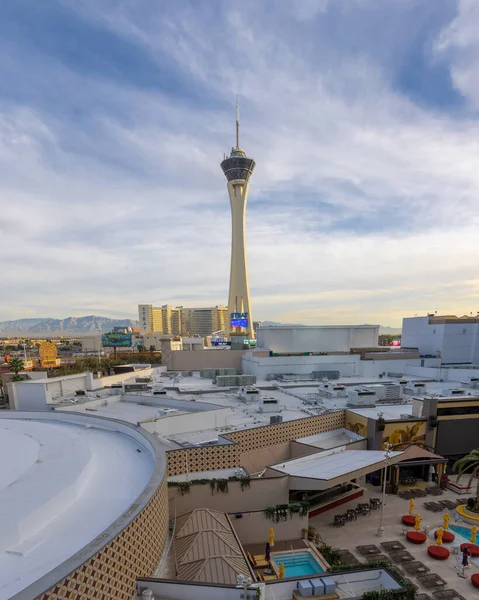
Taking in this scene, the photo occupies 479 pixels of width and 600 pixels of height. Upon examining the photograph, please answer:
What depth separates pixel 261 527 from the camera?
1864cm

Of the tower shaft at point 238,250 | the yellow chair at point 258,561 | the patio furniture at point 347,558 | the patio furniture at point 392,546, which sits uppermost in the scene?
the tower shaft at point 238,250

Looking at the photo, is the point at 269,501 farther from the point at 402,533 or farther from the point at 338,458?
the point at 402,533

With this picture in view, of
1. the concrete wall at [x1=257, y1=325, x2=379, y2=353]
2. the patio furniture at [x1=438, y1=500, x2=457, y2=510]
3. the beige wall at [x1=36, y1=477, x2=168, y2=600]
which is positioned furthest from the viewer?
the concrete wall at [x1=257, y1=325, x2=379, y2=353]

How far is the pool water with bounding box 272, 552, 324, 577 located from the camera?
647 inches

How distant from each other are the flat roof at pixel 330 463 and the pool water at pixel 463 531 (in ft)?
17.5

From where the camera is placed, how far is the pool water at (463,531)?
20594mm

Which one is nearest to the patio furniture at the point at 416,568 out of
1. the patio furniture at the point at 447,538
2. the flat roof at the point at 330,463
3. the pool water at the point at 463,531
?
the patio furniture at the point at 447,538

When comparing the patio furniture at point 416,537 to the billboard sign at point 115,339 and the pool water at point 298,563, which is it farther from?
the billboard sign at point 115,339

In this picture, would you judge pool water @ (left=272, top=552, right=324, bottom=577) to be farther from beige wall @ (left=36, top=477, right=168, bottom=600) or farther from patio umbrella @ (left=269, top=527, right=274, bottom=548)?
beige wall @ (left=36, top=477, right=168, bottom=600)

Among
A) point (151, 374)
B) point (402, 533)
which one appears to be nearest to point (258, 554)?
point (402, 533)

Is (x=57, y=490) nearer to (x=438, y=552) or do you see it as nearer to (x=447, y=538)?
(x=438, y=552)

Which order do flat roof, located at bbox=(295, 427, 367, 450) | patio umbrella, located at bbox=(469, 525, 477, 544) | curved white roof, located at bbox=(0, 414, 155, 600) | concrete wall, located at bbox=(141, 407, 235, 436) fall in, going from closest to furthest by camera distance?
curved white roof, located at bbox=(0, 414, 155, 600) < patio umbrella, located at bbox=(469, 525, 477, 544) < concrete wall, located at bbox=(141, 407, 235, 436) < flat roof, located at bbox=(295, 427, 367, 450)

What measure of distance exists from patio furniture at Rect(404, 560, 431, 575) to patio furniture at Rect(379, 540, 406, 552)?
1.15m

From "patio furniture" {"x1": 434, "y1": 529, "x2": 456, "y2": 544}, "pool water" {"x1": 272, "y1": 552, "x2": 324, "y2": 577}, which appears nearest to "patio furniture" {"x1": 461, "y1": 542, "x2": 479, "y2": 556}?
"patio furniture" {"x1": 434, "y1": 529, "x2": 456, "y2": 544}
